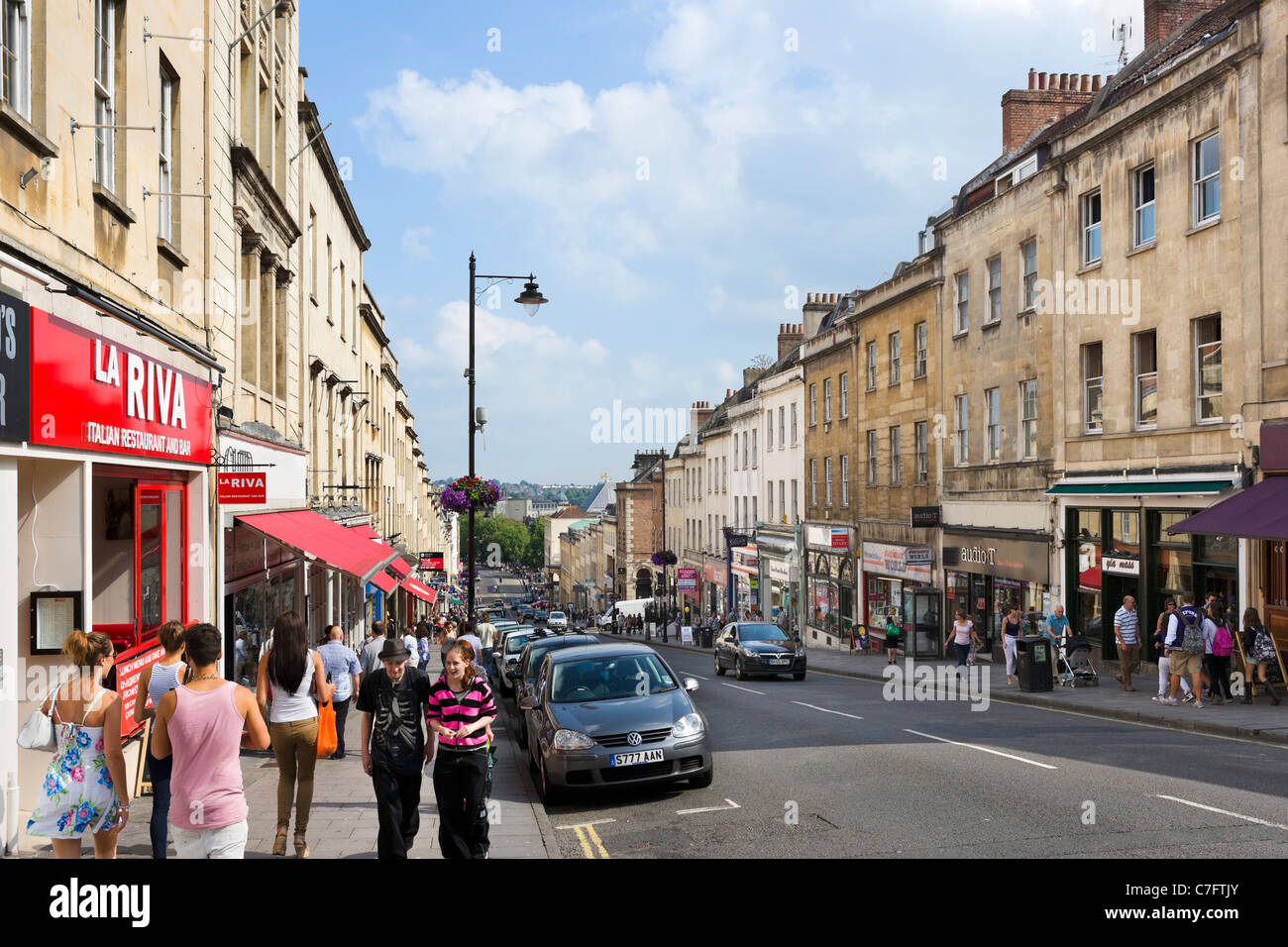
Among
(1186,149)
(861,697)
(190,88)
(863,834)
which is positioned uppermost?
(1186,149)

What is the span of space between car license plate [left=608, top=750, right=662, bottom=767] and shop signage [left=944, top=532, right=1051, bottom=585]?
724 inches

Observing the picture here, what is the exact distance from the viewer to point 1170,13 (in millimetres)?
28016

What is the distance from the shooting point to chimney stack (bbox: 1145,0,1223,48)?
27984mm

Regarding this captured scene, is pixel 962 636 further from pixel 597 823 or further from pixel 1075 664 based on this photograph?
pixel 597 823

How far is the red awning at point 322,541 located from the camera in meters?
15.4

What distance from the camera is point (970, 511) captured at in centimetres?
3139

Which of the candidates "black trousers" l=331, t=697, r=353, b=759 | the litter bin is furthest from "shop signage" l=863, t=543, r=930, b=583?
"black trousers" l=331, t=697, r=353, b=759

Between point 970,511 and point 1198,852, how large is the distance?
2423 cm

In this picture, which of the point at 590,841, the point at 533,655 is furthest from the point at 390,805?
the point at 533,655

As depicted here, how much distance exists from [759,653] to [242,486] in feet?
54.0

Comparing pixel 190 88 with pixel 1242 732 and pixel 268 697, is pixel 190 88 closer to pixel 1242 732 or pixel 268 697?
pixel 268 697

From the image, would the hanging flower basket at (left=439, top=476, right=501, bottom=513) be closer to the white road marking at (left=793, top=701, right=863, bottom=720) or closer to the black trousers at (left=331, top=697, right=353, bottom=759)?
the white road marking at (left=793, top=701, right=863, bottom=720)

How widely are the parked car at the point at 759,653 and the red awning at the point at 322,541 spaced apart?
1057 centimetres

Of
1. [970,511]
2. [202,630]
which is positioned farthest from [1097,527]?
[202,630]
